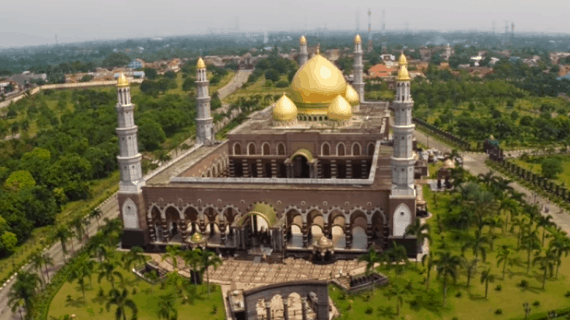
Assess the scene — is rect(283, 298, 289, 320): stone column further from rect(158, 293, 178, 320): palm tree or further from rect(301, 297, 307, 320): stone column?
rect(158, 293, 178, 320): palm tree

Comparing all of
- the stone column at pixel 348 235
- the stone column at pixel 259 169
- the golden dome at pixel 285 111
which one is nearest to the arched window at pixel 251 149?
the stone column at pixel 259 169

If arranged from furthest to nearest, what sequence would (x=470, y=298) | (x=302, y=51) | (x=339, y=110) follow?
(x=302, y=51)
(x=339, y=110)
(x=470, y=298)

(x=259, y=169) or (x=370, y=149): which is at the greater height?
(x=370, y=149)

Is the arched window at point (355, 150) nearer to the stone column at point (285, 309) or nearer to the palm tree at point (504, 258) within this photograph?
the palm tree at point (504, 258)

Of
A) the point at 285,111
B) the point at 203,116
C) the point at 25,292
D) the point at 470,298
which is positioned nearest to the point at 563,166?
the point at 285,111

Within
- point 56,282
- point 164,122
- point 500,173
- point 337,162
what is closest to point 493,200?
point 337,162

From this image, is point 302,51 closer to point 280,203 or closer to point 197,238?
point 280,203
